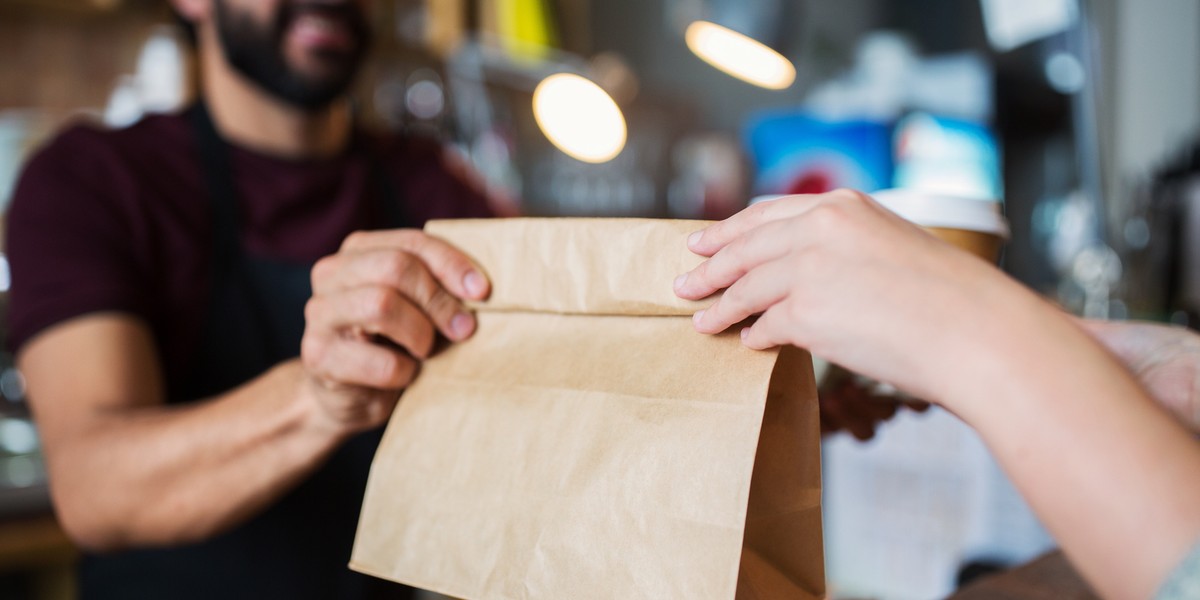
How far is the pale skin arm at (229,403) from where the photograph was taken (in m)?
0.65

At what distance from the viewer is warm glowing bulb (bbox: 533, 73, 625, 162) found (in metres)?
1.37

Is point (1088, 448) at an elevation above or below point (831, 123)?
below

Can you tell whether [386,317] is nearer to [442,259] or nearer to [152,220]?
[442,259]

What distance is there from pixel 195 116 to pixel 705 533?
3.89 ft

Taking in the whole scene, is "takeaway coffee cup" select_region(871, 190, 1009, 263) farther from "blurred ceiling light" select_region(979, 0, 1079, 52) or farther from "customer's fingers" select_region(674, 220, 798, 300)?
"blurred ceiling light" select_region(979, 0, 1079, 52)

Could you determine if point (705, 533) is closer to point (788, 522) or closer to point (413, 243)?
point (788, 522)

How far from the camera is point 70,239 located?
1107 millimetres

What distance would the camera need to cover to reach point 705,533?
0.48m

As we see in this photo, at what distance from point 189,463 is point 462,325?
1.37 feet

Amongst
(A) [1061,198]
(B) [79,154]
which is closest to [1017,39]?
(A) [1061,198]

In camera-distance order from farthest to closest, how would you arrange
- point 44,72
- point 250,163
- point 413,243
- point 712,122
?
point 712,122
point 44,72
point 250,163
point 413,243

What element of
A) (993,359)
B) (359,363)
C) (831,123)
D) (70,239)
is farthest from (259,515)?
(831,123)

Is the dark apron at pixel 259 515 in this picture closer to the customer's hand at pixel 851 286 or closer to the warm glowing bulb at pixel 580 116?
the warm glowing bulb at pixel 580 116

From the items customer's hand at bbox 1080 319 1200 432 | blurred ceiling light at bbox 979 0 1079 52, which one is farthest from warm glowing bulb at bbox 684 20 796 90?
blurred ceiling light at bbox 979 0 1079 52
